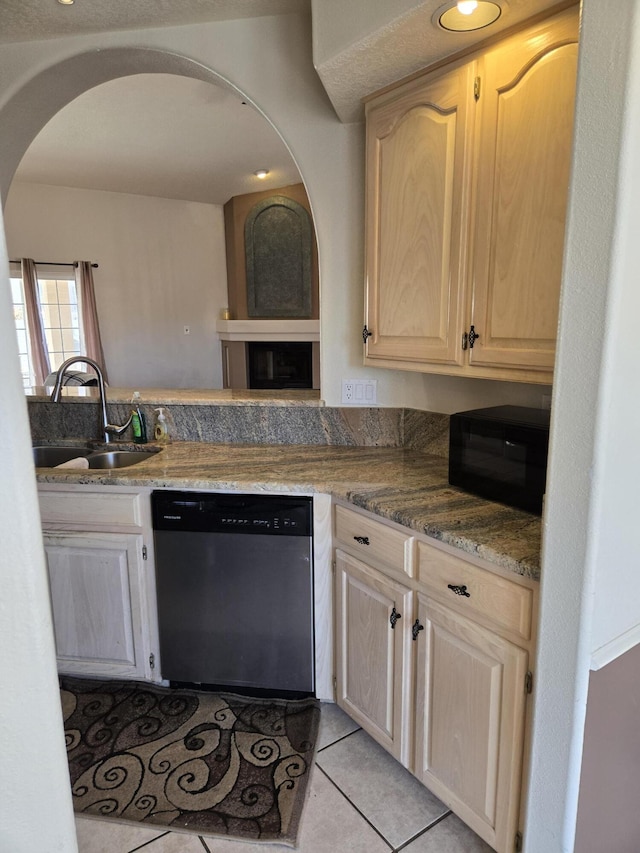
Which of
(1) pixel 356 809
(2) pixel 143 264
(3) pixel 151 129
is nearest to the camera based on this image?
(1) pixel 356 809

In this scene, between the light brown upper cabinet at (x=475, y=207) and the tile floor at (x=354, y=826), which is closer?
the light brown upper cabinet at (x=475, y=207)

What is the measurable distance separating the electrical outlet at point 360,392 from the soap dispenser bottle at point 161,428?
Result: 2.73 ft

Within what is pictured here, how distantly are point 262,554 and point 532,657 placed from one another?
3.13ft

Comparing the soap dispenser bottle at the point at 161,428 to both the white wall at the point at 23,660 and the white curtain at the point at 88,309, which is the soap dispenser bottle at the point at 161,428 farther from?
the white curtain at the point at 88,309

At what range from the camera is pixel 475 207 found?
A: 1.51 meters

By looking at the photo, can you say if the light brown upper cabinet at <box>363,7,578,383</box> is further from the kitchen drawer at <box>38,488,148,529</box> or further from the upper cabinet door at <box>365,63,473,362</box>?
the kitchen drawer at <box>38,488,148,529</box>

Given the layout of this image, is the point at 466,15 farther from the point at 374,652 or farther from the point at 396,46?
the point at 374,652

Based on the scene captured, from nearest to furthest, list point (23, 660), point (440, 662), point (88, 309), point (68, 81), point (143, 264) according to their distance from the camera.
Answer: point (23, 660)
point (440, 662)
point (68, 81)
point (88, 309)
point (143, 264)

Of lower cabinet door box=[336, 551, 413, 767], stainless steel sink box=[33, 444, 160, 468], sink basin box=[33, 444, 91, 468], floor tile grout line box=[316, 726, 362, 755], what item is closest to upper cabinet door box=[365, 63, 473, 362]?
lower cabinet door box=[336, 551, 413, 767]

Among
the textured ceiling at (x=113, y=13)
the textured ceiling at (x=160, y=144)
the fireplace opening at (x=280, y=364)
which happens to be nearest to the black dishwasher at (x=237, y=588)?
the textured ceiling at (x=113, y=13)

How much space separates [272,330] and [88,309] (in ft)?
6.07

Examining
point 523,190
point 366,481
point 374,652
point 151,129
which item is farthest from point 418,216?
point 151,129

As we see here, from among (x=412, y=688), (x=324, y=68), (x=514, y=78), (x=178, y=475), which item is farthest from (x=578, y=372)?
(x=178, y=475)

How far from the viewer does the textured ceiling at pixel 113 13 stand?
179 centimetres
